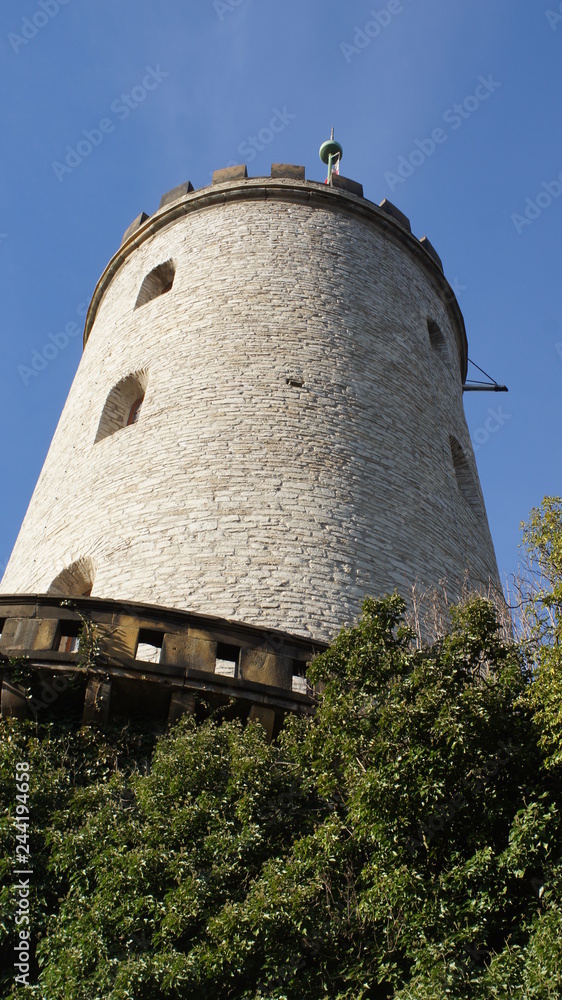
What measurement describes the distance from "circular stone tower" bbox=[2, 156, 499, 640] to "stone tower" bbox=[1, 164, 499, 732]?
1.1 inches

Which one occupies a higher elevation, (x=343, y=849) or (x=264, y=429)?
(x=264, y=429)

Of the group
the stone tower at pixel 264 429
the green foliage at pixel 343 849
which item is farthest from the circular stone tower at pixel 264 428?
the green foliage at pixel 343 849

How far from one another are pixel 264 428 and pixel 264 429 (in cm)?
2

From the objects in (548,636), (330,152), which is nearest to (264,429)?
(548,636)

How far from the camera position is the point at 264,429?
12.0 m

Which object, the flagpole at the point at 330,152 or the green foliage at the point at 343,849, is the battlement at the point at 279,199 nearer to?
the flagpole at the point at 330,152

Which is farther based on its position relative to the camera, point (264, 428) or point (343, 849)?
point (264, 428)

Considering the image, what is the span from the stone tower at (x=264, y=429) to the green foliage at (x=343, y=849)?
4.97ft

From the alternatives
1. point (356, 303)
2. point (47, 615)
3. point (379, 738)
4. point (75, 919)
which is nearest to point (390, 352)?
point (356, 303)

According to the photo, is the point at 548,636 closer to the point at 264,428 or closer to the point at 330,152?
the point at 264,428

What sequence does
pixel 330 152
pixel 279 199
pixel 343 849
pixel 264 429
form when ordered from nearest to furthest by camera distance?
pixel 343 849, pixel 264 429, pixel 279 199, pixel 330 152

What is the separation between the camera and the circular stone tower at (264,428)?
10.6m

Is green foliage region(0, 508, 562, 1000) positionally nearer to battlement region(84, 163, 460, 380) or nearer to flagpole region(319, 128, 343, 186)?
battlement region(84, 163, 460, 380)

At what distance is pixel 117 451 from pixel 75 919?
22.1ft
